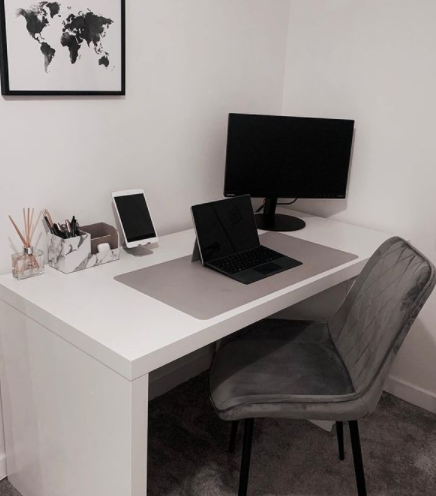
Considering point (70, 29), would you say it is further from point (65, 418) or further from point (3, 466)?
point (3, 466)

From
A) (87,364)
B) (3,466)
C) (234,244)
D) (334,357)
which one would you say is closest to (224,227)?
(234,244)

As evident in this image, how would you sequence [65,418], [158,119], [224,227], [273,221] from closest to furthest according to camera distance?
[65,418], [224,227], [158,119], [273,221]

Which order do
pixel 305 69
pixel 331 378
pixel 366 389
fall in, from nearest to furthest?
pixel 366 389
pixel 331 378
pixel 305 69

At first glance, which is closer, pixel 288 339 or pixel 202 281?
pixel 202 281

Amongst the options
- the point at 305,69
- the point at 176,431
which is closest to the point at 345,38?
the point at 305,69

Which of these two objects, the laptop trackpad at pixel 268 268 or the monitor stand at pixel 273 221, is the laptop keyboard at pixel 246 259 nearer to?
the laptop trackpad at pixel 268 268

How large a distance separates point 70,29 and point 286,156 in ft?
3.02

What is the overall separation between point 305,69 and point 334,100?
200 mm

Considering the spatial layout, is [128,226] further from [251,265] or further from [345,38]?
[345,38]

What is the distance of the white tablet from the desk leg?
1.48 feet

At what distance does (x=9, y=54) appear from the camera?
1388mm

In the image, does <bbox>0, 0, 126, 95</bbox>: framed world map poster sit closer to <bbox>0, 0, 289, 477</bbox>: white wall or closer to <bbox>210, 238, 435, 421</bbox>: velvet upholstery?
<bbox>0, 0, 289, 477</bbox>: white wall

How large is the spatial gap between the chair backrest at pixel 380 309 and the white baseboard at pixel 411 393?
72cm

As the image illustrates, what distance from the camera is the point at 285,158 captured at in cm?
204
